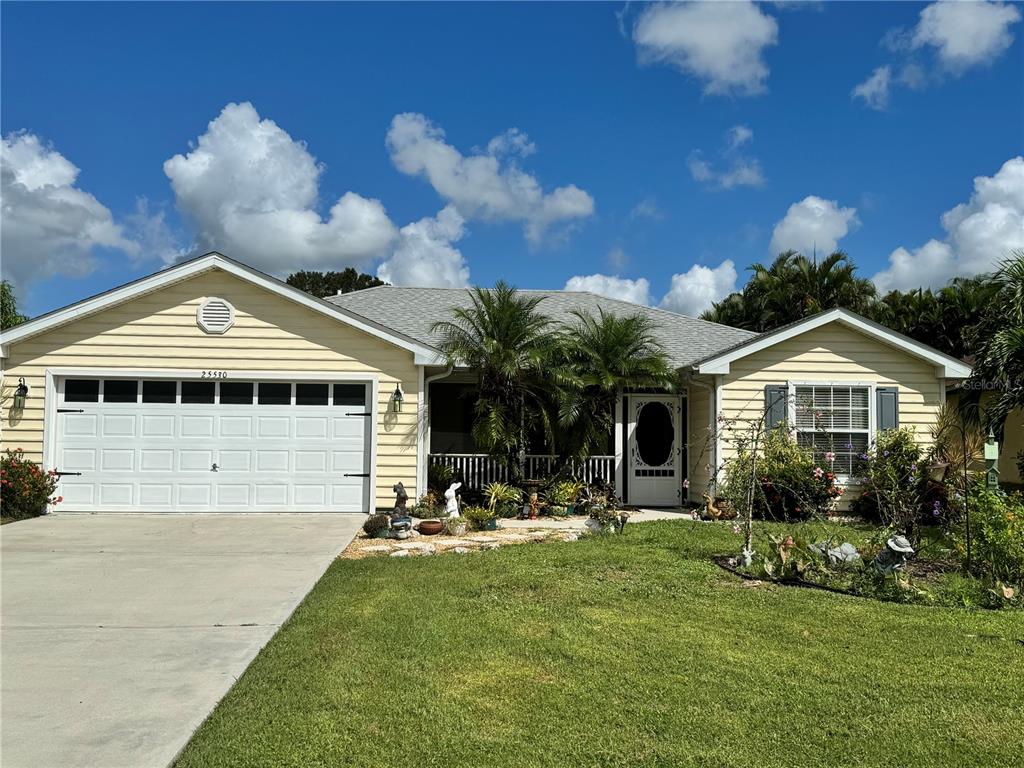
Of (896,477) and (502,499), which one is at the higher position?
(896,477)

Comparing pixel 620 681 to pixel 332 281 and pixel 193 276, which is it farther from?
pixel 332 281

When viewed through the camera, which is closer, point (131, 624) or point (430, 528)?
point (131, 624)

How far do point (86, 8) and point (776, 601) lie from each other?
1218 cm

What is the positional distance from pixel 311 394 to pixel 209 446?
190cm

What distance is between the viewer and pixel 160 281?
40.4 feet

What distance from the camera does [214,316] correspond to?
1257 cm

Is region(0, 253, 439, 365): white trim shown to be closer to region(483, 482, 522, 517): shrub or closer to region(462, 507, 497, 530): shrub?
region(483, 482, 522, 517): shrub

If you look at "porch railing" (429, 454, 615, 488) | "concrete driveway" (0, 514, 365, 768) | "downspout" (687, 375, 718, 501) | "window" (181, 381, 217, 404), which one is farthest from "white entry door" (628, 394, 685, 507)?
"window" (181, 381, 217, 404)

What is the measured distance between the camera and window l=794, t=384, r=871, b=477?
43.5 feet

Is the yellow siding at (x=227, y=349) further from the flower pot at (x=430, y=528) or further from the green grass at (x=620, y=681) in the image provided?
the green grass at (x=620, y=681)

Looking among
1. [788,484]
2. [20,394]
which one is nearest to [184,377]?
[20,394]

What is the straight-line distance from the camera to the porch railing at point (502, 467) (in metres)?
13.6

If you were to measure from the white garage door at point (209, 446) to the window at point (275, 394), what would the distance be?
0.7 inches

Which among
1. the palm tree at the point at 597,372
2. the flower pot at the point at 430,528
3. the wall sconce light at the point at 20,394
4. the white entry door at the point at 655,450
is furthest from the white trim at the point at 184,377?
the white entry door at the point at 655,450
